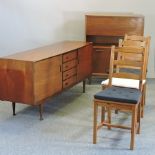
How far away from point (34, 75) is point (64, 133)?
74 cm

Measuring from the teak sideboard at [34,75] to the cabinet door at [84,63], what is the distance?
0.35m

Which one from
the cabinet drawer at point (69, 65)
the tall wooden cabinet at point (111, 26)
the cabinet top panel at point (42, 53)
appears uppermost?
the tall wooden cabinet at point (111, 26)

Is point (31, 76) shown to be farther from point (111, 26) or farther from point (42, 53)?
point (111, 26)

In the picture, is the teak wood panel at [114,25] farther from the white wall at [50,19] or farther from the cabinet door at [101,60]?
the white wall at [50,19]

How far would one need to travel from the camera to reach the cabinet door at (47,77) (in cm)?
348

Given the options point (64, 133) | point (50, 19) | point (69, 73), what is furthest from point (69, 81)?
point (50, 19)

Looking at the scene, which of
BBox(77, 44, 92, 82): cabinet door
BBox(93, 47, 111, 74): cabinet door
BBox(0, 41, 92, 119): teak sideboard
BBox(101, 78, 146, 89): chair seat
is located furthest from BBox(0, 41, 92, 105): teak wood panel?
BBox(93, 47, 111, 74): cabinet door

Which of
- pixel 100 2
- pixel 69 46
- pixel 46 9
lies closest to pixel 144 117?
pixel 69 46

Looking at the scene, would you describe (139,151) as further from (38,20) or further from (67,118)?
(38,20)

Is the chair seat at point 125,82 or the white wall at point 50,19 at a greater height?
the white wall at point 50,19

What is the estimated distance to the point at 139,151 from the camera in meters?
2.96

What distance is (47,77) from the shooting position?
3.67 metres

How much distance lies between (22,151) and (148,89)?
2.82 meters

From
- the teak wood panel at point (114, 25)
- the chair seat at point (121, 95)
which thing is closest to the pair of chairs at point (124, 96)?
the chair seat at point (121, 95)
